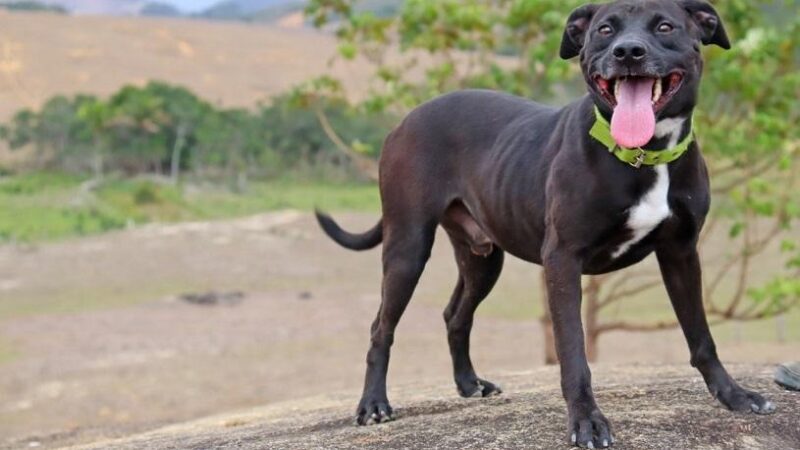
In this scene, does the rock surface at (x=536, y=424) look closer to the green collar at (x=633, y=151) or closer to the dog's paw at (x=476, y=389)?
the dog's paw at (x=476, y=389)

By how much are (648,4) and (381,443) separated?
211cm

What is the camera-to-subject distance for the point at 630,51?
13.7ft

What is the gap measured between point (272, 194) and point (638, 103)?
47003 millimetres

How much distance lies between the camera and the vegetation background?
1251cm

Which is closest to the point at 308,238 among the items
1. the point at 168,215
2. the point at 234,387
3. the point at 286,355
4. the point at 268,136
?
the point at 168,215

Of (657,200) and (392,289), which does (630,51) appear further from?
(392,289)

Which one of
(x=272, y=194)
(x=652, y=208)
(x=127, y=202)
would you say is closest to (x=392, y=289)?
(x=652, y=208)

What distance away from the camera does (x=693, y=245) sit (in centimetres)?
500

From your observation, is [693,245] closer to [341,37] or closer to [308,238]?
[341,37]

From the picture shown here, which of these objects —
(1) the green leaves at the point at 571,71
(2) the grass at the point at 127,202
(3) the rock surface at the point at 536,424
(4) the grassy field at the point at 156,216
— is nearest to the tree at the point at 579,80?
(1) the green leaves at the point at 571,71

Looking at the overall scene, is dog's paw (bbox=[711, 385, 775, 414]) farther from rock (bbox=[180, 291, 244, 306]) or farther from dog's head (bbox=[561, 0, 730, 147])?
rock (bbox=[180, 291, 244, 306])

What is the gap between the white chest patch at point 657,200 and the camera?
15.1 feet

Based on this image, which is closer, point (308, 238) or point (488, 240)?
point (488, 240)

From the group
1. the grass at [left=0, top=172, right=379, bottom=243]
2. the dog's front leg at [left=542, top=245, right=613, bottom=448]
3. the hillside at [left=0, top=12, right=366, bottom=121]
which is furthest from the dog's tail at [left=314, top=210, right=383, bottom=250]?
the hillside at [left=0, top=12, right=366, bottom=121]
